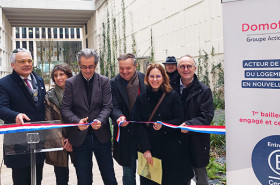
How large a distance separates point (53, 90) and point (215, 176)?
2789 mm

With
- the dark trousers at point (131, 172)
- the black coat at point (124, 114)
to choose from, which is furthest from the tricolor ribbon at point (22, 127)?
the dark trousers at point (131, 172)

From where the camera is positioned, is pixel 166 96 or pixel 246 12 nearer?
pixel 246 12

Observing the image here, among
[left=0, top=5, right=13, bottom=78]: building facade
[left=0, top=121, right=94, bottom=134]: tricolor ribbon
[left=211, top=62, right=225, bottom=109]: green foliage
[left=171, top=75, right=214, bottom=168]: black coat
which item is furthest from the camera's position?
[left=0, top=5, right=13, bottom=78]: building facade

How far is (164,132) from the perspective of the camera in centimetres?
300

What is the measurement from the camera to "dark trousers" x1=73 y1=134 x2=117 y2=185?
3.26 meters

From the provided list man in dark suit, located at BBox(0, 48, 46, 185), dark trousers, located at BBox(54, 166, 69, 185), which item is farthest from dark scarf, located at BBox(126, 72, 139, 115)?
dark trousers, located at BBox(54, 166, 69, 185)

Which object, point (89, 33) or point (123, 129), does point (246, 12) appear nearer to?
point (123, 129)

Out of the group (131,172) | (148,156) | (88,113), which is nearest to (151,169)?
(148,156)

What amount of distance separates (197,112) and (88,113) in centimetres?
121

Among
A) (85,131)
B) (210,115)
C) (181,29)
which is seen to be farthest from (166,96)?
(181,29)

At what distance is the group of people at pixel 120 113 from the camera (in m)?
3.00

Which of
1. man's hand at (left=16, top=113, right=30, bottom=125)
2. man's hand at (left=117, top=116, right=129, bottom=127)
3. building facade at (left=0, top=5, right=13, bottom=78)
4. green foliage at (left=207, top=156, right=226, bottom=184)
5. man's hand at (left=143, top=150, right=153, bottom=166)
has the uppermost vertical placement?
building facade at (left=0, top=5, right=13, bottom=78)

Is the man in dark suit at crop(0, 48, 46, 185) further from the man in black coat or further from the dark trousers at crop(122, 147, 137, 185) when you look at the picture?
the man in black coat

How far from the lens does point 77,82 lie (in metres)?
3.25
